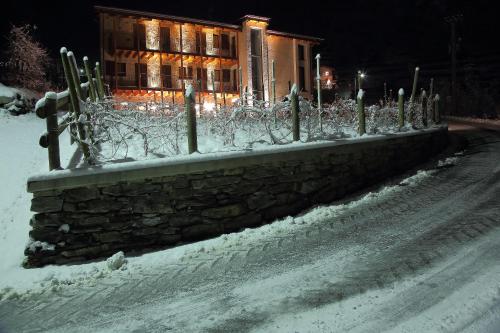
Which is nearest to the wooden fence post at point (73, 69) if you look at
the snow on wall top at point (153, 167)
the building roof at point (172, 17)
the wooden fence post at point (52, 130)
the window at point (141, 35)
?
the wooden fence post at point (52, 130)

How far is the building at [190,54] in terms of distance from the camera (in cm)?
2580

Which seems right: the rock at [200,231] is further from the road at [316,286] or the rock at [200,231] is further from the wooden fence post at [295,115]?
the wooden fence post at [295,115]

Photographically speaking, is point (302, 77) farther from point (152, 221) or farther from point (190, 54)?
point (152, 221)

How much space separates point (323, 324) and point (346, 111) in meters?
7.75

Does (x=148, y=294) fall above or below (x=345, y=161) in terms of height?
below

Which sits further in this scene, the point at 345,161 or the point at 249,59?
the point at 249,59

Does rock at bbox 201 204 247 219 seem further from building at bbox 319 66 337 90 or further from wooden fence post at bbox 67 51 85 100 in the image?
building at bbox 319 66 337 90

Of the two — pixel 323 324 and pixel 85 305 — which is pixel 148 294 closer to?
pixel 85 305

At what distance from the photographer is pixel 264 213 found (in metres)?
6.64

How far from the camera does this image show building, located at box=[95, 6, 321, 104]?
25.8 metres

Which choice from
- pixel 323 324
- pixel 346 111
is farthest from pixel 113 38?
pixel 323 324

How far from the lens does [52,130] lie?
5.38 metres

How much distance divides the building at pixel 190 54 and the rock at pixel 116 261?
21253 millimetres

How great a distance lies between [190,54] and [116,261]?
81.3 ft
